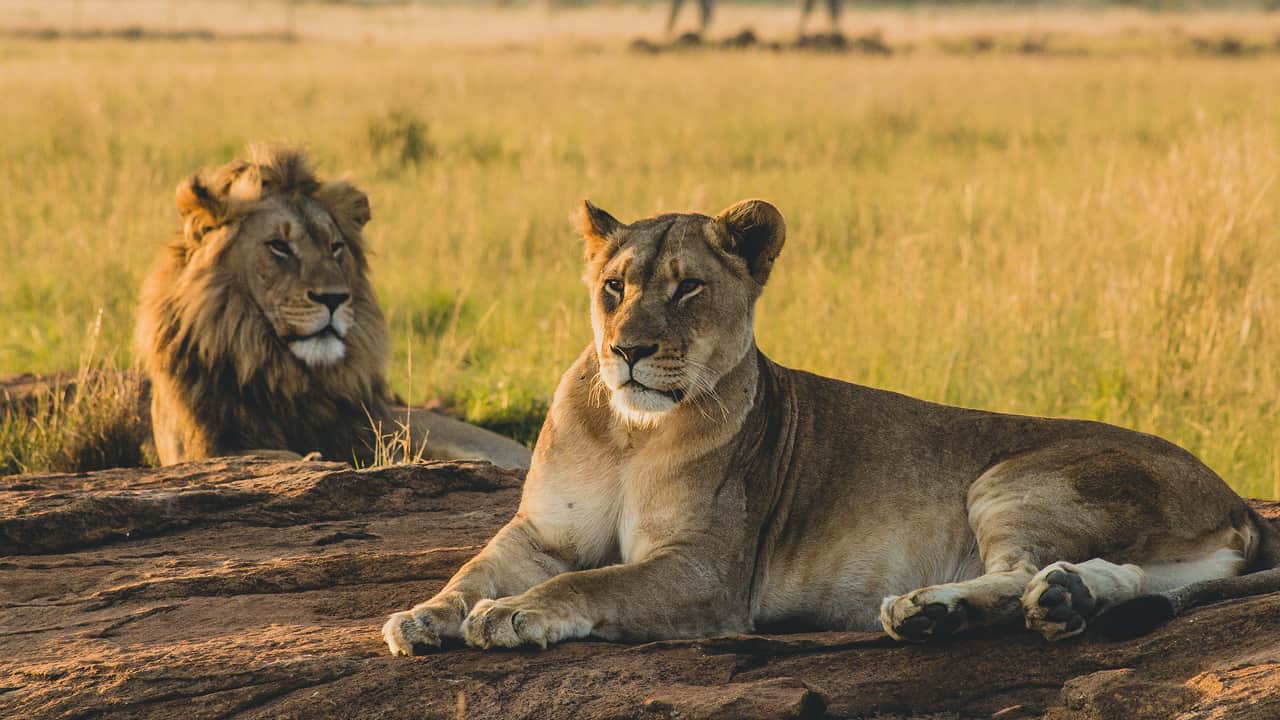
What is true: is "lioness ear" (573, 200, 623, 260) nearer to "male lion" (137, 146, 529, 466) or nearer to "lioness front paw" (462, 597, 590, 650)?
"lioness front paw" (462, 597, 590, 650)

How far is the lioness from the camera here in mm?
3887

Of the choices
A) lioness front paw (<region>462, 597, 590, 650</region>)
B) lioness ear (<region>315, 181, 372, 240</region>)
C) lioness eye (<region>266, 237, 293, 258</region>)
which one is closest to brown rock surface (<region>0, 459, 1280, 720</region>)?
lioness front paw (<region>462, 597, 590, 650</region>)

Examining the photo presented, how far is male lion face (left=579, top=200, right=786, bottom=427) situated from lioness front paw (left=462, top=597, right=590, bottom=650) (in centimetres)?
61

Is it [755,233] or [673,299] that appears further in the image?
[755,233]

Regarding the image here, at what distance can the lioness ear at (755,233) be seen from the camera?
4.22 m

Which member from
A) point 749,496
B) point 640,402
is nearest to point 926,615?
point 749,496

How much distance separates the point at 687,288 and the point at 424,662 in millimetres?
1202

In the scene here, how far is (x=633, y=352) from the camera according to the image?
12.7 ft

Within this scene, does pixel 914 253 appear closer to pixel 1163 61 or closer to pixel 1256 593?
pixel 1256 593

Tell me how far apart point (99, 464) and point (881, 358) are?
12.5 ft

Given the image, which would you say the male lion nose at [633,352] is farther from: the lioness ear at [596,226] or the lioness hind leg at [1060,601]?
the lioness hind leg at [1060,601]

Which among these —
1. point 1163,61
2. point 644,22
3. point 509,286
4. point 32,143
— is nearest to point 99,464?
point 509,286

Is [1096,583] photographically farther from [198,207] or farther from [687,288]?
Answer: [198,207]

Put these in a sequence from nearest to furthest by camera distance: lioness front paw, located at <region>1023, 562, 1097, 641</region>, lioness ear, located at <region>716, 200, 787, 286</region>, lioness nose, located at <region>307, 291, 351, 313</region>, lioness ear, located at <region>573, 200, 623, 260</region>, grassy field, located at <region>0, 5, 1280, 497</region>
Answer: lioness front paw, located at <region>1023, 562, 1097, 641</region> < lioness ear, located at <region>716, 200, 787, 286</region> < lioness ear, located at <region>573, 200, 623, 260</region> < lioness nose, located at <region>307, 291, 351, 313</region> < grassy field, located at <region>0, 5, 1280, 497</region>
